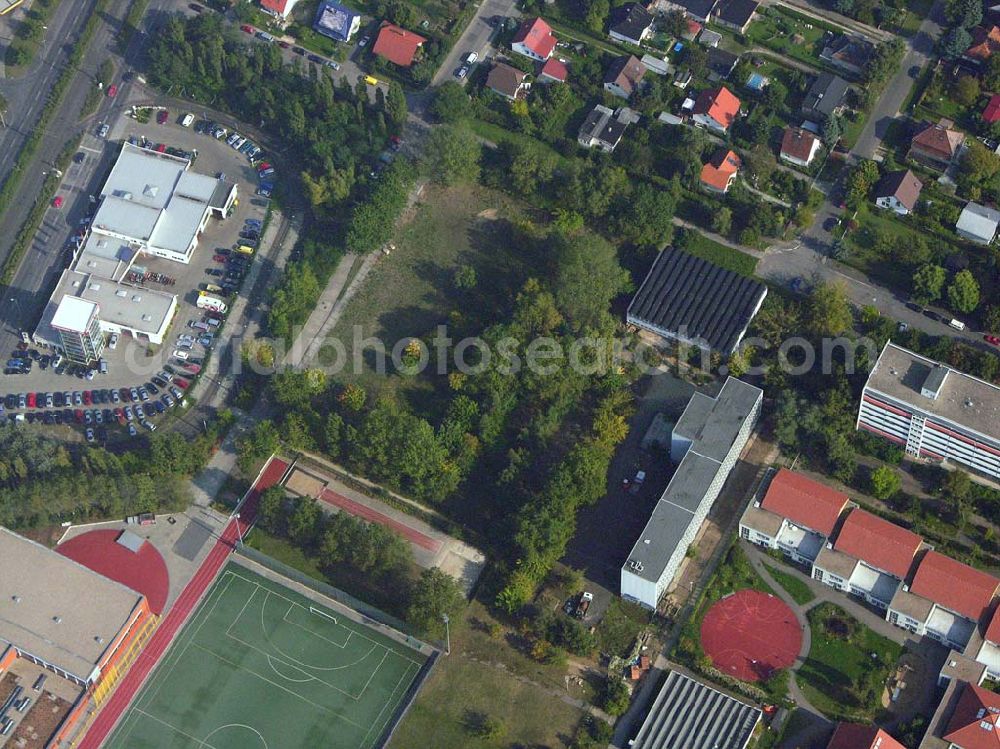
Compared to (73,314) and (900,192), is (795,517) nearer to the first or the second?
(900,192)

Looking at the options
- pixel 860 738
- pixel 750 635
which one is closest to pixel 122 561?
pixel 750 635

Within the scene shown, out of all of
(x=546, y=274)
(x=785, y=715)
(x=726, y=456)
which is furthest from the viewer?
(x=546, y=274)

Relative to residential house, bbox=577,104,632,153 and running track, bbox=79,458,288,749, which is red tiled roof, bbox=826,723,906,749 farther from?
residential house, bbox=577,104,632,153

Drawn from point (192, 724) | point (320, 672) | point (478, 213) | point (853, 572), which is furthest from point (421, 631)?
point (478, 213)

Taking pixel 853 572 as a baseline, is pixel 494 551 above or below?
below

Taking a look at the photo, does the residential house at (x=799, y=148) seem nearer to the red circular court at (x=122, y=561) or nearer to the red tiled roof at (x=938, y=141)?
the red tiled roof at (x=938, y=141)

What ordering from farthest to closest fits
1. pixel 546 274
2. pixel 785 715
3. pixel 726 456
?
A: pixel 546 274
pixel 726 456
pixel 785 715

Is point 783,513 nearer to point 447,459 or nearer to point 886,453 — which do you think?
point 886,453
